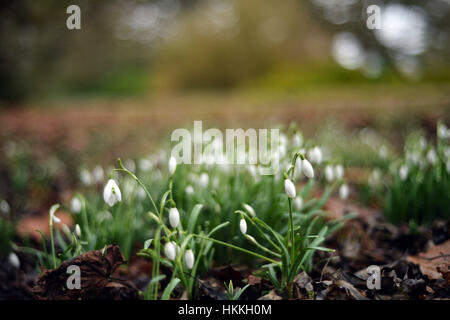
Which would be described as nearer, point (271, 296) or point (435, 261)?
point (271, 296)

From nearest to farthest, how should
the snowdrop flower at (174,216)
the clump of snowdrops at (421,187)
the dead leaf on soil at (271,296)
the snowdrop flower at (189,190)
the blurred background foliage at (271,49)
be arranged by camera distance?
1. the snowdrop flower at (174,216)
2. the dead leaf on soil at (271,296)
3. the snowdrop flower at (189,190)
4. the clump of snowdrops at (421,187)
5. the blurred background foliage at (271,49)

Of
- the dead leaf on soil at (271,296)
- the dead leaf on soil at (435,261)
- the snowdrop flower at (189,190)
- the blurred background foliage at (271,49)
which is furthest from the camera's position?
the blurred background foliage at (271,49)

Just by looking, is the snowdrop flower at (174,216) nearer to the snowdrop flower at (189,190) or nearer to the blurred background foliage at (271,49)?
the snowdrop flower at (189,190)

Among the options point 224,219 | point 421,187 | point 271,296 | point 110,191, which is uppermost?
point 110,191

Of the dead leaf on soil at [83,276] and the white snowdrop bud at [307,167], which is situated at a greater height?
the white snowdrop bud at [307,167]

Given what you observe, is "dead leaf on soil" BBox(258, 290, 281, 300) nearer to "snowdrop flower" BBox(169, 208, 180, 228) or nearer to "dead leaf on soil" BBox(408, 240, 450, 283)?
"snowdrop flower" BBox(169, 208, 180, 228)

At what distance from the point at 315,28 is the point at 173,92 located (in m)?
5.70

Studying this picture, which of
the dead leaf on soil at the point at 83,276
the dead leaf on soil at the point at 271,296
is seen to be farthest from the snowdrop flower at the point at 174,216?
the dead leaf on soil at the point at 271,296

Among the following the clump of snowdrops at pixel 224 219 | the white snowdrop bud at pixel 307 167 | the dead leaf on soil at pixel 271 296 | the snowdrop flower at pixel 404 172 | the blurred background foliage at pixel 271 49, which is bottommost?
the dead leaf on soil at pixel 271 296

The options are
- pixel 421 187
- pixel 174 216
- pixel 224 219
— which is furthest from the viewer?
pixel 421 187

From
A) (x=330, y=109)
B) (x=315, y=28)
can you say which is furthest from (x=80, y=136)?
(x=315, y=28)

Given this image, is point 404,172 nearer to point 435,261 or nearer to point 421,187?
point 421,187

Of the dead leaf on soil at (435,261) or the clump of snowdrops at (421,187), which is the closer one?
the dead leaf on soil at (435,261)

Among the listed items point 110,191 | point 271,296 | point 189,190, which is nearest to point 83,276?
point 110,191
